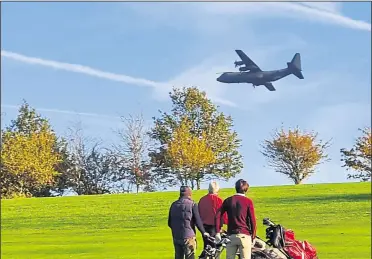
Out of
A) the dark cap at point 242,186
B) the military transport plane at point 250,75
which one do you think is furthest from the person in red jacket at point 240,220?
the military transport plane at point 250,75

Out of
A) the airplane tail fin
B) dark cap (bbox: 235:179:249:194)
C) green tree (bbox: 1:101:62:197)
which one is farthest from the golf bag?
the airplane tail fin

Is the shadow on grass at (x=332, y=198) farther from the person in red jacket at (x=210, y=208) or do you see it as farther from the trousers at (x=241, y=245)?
the trousers at (x=241, y=245)

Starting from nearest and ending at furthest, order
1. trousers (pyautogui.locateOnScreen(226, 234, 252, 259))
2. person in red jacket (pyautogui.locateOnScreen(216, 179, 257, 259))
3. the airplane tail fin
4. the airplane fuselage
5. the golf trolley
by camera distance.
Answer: person in red jacket (pyautogui.locateOnScreen(216, 179, 257, 259)) < trousers (pyautogui.locateOnScreen(226, 234, 252, 259)) < the golf trolley < the airplane fuselage < the airplane tail fin

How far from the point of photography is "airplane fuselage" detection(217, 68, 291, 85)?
249 ft

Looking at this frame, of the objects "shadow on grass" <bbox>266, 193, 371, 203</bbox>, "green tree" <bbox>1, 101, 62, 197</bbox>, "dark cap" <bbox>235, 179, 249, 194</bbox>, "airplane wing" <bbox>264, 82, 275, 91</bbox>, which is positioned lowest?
"dark cap" <bbox>235, 179, 249, 194</bbox>

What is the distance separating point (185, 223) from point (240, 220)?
1459 mm

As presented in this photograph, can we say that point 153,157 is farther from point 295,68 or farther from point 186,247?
point 186,247

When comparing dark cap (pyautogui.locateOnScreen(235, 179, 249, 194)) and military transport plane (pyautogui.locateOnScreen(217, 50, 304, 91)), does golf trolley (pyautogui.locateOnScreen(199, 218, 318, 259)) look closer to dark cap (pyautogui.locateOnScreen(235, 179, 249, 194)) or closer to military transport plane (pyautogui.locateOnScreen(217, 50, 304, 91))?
dark cap (pyautogui.locateOnScreen(235, 179, 249, 194))

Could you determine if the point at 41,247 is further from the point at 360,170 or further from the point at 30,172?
the point at 360,170

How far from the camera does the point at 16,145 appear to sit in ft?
235

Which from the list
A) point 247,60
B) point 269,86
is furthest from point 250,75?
point 269,86

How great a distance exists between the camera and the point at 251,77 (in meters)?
76.8

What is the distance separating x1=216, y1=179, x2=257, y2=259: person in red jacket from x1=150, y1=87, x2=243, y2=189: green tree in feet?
205

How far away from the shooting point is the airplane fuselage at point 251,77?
7600 cm
